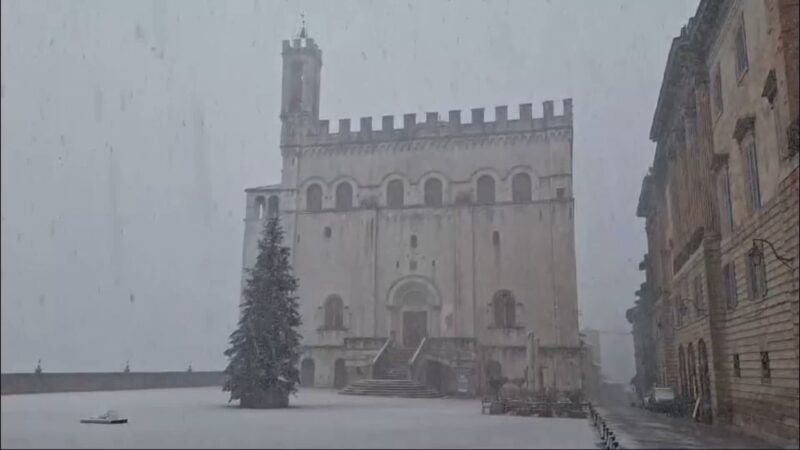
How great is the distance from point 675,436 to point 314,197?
2885 centimetres

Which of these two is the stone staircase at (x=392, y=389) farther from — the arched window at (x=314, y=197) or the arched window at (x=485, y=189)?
the arched window at (x=314, y=197)

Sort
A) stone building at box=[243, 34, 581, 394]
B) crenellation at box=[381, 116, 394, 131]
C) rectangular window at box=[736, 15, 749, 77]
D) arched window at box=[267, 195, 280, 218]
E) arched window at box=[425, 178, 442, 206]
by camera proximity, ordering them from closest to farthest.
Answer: rectangular window at box=[736, 15, 749, 77] → stone building at box=[243, 34, 581, 394] → arched window at box=[425, 178, 442, 206] → crenellation at box=[381, 116, 394, 131] → arched window at box=[267, 195, 280, 218]

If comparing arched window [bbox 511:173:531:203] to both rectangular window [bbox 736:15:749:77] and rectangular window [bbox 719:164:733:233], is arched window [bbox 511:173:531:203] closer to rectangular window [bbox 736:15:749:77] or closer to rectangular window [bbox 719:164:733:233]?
rectangular window [bbox 719:164:733:233]

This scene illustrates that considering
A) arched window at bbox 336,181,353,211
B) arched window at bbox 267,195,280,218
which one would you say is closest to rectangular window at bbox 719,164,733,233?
arched window at bbox 336,181,353,211

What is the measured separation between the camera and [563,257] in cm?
3703

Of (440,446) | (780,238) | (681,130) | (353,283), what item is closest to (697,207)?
(681,130)

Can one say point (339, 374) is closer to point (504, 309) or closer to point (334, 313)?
point (334, 313)

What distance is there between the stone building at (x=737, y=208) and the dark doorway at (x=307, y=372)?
64.0ft

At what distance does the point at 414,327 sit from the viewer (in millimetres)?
38500

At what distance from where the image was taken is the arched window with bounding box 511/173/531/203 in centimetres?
3838

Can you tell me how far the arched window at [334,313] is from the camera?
3906cm

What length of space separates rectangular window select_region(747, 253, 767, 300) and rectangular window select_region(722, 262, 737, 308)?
1.59m

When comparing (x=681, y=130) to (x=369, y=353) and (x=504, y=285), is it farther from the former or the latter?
(x=369, y=353)

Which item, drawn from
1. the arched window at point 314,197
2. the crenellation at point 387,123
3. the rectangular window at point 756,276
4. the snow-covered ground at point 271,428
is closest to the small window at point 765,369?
the rectangular window at point 756,276
